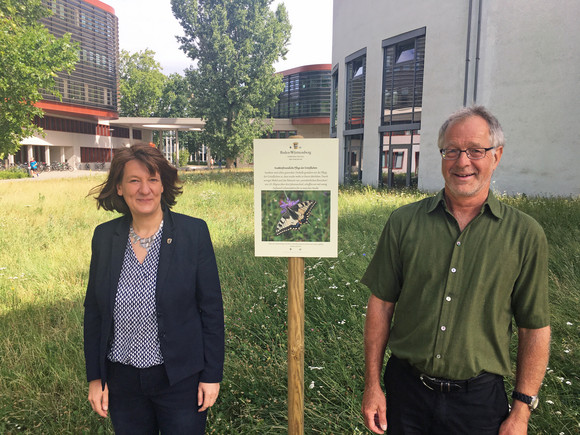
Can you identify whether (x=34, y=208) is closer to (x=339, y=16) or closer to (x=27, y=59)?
(x=27, y=59)

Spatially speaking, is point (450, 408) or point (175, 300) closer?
point (450, 408)

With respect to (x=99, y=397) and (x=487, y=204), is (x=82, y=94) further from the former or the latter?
(x=487, y=204)

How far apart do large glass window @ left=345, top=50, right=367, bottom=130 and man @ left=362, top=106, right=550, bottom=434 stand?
2273 centimetres

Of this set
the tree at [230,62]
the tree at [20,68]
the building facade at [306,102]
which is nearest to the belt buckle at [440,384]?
the tree at [20,68]

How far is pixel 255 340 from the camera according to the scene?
4.28 meters

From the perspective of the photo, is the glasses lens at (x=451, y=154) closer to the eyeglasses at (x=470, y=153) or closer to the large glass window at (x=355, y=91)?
the eyeglasses at (x=470, y=153)

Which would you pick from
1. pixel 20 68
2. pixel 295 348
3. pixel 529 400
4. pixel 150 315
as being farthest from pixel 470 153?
pixel 20 68

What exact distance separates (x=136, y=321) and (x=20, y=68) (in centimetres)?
1101

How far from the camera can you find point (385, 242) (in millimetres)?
1999

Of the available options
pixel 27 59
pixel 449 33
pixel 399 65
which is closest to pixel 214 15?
pixel 399 65

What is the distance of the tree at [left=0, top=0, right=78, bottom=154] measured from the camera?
10.1 metres

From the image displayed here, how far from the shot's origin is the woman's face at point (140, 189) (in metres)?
2.12

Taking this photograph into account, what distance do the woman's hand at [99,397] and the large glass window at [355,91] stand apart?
23.1m

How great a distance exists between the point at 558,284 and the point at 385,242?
3646mm
